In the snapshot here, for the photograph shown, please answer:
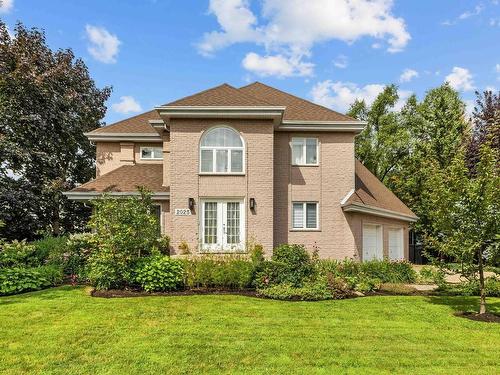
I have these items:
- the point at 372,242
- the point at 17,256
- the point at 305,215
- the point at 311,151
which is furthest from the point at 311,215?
the point at 17,256

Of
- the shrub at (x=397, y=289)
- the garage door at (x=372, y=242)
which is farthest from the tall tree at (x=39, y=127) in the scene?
the shrub at (x=397, y=289)

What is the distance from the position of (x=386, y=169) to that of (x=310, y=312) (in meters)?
27.6

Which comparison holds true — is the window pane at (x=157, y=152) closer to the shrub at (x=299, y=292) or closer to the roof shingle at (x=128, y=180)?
the roof shingle at (x=128, y=180)

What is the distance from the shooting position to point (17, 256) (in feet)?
41.7

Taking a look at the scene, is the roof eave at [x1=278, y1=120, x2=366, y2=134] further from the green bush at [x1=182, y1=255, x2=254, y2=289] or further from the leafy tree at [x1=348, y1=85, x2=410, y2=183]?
the leafy tree at [x1=348, y1=85, x2=410, y2=183]

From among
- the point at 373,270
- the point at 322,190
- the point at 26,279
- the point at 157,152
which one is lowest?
the point at 373,270

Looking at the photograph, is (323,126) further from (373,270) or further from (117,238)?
(117,238)

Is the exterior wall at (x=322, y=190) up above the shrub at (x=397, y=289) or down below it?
above

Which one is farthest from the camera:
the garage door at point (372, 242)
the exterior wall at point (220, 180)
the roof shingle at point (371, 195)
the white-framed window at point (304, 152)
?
the garage door at point (372, 242)

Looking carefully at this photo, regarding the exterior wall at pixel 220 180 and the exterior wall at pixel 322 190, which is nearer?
the exterior wall at pixel 220 180

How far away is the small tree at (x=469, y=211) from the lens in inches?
347

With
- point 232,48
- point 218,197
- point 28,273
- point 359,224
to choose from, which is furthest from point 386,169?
point 28,273

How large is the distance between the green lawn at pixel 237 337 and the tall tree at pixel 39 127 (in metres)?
13.6

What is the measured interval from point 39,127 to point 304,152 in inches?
665
